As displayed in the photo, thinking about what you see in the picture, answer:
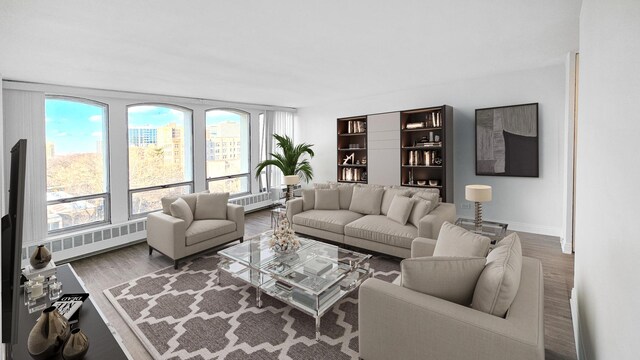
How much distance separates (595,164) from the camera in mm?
1632

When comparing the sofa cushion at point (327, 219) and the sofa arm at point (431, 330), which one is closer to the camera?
the sofa arm at point (431, 330)

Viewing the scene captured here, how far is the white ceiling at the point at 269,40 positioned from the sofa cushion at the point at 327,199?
1776 millimetres

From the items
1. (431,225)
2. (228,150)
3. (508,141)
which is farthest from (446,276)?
(228,150)

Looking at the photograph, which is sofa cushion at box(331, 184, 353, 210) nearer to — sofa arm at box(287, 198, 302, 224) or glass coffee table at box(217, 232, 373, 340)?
sofa arm at box(287, 198, 302, 224)

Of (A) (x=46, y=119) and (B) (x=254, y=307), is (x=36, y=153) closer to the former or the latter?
(A) (x=46, y=119)

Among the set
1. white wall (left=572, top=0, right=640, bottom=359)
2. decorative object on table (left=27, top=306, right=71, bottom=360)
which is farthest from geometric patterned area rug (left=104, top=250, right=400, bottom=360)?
white wall (left=572, top=0, right=640, bottom=359)

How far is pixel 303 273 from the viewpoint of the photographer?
9.18ft

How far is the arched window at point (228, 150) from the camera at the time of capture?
6203 millimetres

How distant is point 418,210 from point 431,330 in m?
2.29

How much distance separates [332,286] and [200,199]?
2.61m

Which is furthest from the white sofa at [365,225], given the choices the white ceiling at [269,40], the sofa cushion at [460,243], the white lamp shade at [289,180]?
the white ceiling at [269,40]

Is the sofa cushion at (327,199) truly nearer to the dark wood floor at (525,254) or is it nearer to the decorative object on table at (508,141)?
the dark wood floor at (525,254)

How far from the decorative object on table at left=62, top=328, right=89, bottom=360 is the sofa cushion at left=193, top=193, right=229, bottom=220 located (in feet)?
9.74

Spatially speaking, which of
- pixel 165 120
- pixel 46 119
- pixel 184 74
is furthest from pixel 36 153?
pixel 184 74
